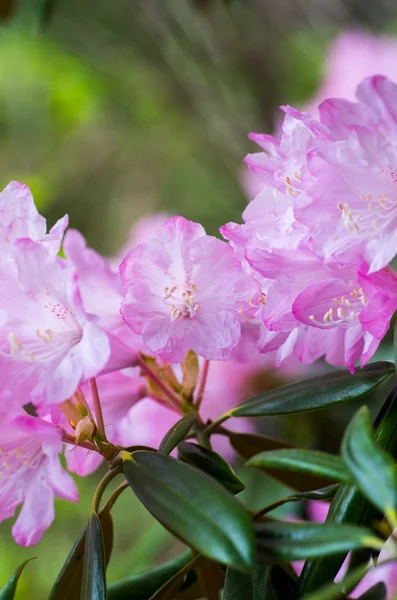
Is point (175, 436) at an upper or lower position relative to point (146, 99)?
lower

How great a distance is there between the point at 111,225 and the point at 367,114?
1.68 metres

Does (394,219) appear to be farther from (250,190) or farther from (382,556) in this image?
(250,190)

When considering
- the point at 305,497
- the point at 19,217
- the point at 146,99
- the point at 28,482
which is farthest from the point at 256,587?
the point at 146,99

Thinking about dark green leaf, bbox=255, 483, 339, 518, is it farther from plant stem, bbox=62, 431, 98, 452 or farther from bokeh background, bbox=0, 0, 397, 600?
bokeh background, bbox=0, 0, 397, 600

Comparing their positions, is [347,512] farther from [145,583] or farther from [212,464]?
[145,583]

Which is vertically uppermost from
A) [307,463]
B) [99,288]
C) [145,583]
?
[99,288]

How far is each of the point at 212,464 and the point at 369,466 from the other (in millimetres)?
152

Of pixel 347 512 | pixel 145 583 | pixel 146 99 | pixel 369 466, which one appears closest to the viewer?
pixel 369 466

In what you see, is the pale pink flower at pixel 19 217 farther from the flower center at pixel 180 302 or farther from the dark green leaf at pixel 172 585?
the dark green leaf at pixel 172 585

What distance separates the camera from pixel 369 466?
0.33m

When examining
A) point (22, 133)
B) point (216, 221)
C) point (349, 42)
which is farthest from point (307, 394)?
point (22, 133)

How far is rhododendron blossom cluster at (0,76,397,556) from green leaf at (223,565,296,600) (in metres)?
0.11

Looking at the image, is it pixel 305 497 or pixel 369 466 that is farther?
pixel 305 497

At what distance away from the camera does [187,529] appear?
375 millimetres
